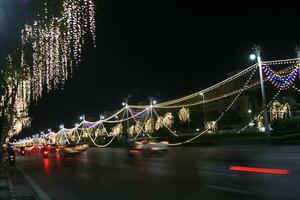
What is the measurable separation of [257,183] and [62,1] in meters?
7.25

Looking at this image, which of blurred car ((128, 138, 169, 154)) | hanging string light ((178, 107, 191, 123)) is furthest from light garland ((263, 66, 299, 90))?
hanging string light ((178, 107, 191, 123))

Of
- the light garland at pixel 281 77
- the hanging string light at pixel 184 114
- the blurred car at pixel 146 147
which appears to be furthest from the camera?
the hanging string light at pixel 184 114

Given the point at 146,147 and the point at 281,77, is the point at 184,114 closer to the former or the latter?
the point at 281,77

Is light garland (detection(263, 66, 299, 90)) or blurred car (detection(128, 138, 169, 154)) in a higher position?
light garland (detection(263, 66, 299, 90))

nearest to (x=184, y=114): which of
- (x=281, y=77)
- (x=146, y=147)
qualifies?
(x=281, y=77)

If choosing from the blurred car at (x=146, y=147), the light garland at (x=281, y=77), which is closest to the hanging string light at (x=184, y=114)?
the light garland at (x=281, y=77)

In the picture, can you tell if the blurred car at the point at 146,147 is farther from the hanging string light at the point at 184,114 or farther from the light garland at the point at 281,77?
the hanging string light at the point at 184,114

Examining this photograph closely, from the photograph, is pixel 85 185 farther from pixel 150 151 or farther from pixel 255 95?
pixel 255 95

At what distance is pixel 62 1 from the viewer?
13773mm

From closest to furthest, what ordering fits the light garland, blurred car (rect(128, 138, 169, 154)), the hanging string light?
1. blurred car (rect(128, 138, 169, 154))
2. the light garland
3. the hanging string light

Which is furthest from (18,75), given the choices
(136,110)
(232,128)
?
(136,110)

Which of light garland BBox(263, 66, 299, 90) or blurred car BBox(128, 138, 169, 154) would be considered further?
light garland BBox(263, 66, 299, 90)

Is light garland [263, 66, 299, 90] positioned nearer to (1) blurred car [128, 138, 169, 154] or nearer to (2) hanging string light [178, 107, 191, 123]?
(1) blurred car [128, 138, 169, 154]

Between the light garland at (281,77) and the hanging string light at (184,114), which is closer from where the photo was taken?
the light garland at (281,77)
